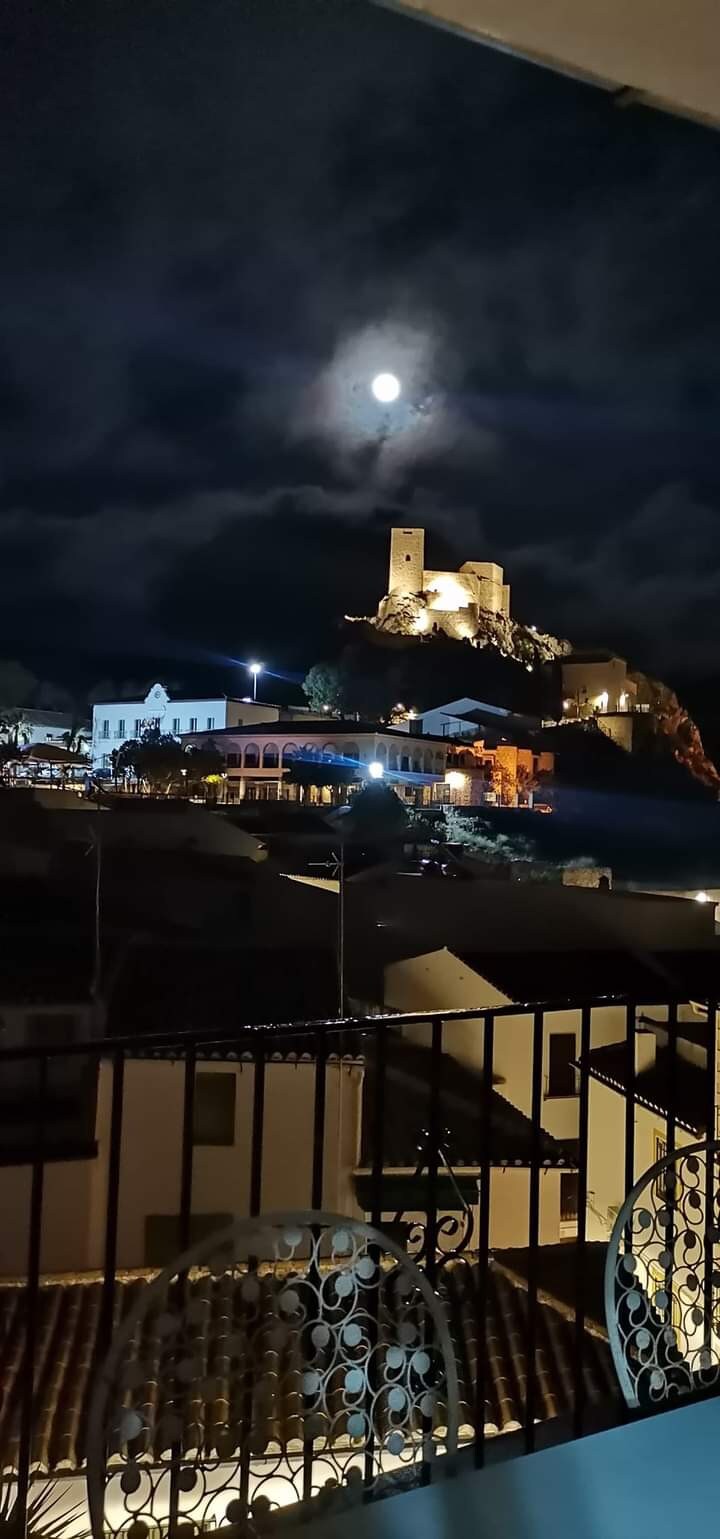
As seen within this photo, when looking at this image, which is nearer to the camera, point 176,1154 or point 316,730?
point 176,1154

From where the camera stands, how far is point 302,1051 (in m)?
6.36

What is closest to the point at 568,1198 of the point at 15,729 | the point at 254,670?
the point at 15,729

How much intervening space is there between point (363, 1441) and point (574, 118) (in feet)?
12.1

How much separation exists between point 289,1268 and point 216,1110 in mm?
3459

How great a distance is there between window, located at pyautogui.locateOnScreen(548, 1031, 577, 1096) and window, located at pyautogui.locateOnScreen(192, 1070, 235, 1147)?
3.66 m

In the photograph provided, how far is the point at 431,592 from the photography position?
37781 mm

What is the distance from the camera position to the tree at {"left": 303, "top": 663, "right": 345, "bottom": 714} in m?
26.0

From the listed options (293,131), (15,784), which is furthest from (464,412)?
(293,131)

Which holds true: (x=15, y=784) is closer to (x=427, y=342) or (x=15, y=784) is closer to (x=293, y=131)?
(x=427, y=342)

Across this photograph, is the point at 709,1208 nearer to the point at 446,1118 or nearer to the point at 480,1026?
the point at 446,1118

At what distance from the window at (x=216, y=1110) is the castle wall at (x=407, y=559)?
107 feet

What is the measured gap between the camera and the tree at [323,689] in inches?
1022

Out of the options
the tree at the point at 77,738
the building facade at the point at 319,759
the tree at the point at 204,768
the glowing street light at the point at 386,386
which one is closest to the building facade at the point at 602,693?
the building facade at the point at 319,759

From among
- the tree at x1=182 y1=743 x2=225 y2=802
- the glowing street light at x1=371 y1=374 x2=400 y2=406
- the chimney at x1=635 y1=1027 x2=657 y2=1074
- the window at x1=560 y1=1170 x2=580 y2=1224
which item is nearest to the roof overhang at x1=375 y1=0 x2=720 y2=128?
the chimney at x1=635 y1=1027 x2=657 y2=1074
